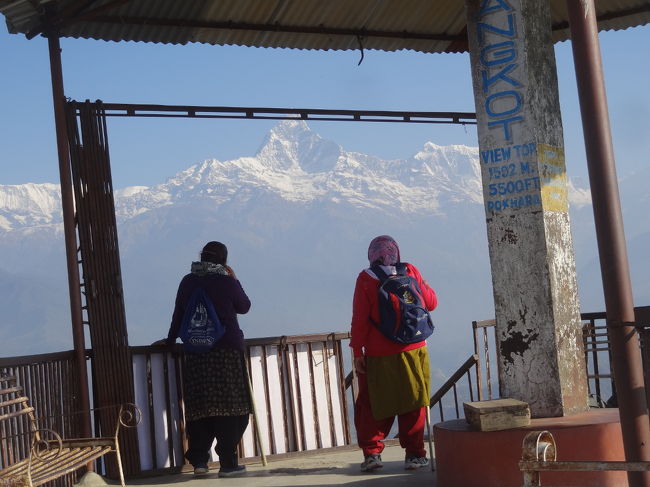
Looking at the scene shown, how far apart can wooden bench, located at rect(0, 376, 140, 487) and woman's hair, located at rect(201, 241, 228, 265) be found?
5.88 feet

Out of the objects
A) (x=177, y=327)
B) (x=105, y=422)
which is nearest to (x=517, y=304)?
(x=177, y=327)

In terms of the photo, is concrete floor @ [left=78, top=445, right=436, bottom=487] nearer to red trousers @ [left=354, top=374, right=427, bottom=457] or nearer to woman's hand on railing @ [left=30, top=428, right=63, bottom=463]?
red trousers @ [left=354, top=374, right=427, bottom=457]

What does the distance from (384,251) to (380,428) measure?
1.38 m

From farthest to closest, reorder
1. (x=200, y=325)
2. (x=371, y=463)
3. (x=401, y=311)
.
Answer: (x=200, y=325) → (x=371, y=463) → (x=401, y=311)

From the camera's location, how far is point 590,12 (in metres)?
5.29

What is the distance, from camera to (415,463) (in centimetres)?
714

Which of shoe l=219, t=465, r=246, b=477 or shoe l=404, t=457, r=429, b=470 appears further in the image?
shoe l=219, t=465, r=246, b=477

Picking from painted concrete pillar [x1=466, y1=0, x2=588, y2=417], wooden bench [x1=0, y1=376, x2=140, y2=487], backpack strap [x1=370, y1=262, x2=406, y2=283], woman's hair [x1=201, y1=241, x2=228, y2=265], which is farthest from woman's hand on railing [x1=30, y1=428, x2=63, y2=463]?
painted concrete pillar [x1=466, y1=0, x2=588, y2=417]

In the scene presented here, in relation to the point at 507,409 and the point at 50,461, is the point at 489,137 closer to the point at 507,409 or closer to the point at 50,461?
the point at 507,409

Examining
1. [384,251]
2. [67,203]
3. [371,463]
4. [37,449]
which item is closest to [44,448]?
[37,449]

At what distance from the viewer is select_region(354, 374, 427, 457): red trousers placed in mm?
7137

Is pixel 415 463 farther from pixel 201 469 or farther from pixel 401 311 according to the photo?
pixel 201 469

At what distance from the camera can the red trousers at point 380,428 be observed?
7137 mm

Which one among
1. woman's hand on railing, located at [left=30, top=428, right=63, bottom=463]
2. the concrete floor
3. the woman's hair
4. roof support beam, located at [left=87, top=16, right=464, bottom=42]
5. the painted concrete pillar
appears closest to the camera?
woman's hand on railing, located at [left=30, top=428, right=63, bottom=463]
